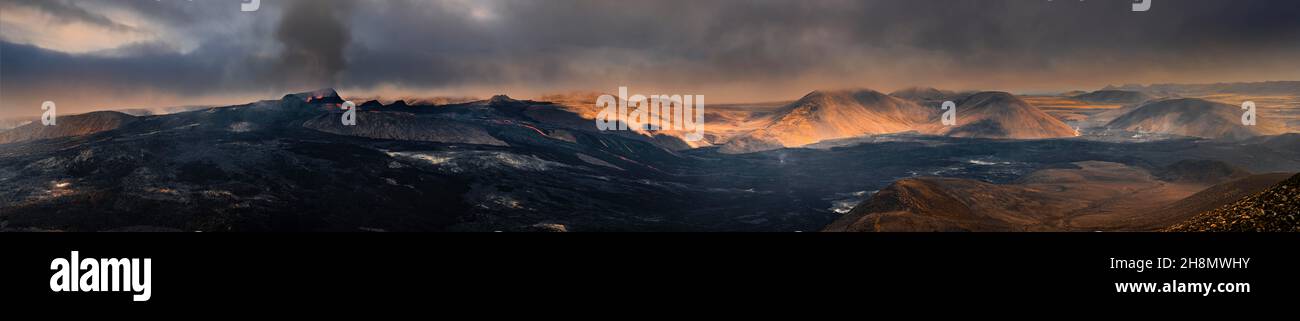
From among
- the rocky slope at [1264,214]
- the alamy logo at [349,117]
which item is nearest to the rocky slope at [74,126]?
the alamy logo at [349,117]

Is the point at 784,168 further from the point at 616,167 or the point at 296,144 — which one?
the point at 296,144

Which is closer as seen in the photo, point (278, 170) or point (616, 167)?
point (278, 170)

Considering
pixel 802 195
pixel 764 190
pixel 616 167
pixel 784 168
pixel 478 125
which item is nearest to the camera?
pixel 802 195

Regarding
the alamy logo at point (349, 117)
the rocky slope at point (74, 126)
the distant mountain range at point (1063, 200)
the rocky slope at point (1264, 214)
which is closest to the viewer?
the rocky slope at point (1264, 214)

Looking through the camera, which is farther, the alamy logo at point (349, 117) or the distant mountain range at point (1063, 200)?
the alamy logo at point (349, 117)

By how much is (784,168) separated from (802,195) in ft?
204

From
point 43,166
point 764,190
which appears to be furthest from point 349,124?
point 764,190

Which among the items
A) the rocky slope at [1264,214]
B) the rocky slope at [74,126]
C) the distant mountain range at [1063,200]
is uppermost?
the rocky slope at [74,126]

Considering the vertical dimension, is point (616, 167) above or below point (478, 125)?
below

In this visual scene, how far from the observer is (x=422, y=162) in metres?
113

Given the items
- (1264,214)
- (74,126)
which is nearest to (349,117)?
(74,126)

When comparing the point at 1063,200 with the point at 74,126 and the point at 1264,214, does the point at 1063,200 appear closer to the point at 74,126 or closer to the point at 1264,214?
the point at 1264,214

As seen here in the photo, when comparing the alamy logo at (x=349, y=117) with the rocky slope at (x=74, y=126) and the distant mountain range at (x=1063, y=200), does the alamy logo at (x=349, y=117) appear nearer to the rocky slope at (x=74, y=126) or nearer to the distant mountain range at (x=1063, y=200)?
the rocky slope at (x=74, y=126)

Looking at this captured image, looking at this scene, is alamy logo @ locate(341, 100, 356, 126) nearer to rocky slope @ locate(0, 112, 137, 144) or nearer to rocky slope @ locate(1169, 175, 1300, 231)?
rocky slope @ locate(0, 112, 137, 144)
